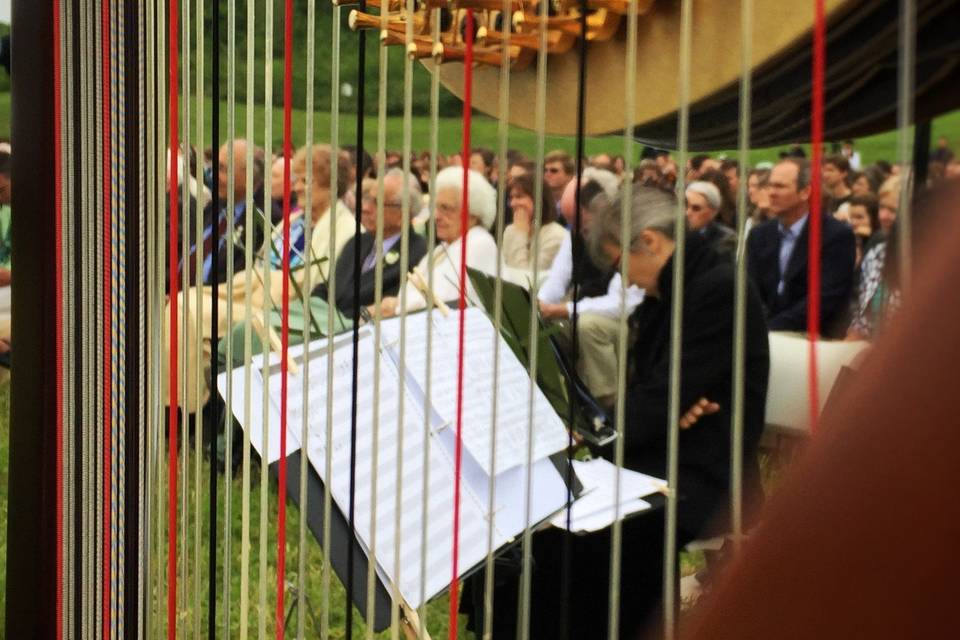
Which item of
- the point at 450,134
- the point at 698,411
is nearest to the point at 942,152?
the point at 698,411

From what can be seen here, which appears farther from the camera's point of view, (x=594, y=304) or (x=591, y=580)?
(x=594, y=304)

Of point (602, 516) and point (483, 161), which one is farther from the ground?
point (483, 161)

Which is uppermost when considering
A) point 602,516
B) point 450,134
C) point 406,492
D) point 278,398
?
point 450,134

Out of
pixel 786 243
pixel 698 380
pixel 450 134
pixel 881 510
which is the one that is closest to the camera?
pixel 881 510

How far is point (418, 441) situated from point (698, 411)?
0.65m

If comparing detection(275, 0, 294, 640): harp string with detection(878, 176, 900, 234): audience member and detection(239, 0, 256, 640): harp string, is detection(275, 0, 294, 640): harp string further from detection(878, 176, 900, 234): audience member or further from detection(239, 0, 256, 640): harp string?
detection(878, 176, 900, 234): audience member

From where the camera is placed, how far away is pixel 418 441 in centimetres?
114

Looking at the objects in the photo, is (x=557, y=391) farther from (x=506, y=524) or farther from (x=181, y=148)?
(x=181, y=148)

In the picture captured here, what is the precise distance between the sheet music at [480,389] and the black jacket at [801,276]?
0.28 meters

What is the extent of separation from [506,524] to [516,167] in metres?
1.64

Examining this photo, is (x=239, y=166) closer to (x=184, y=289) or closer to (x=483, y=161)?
(x=184, y=289)

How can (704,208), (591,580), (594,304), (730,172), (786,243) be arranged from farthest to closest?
(594,304)
(730,172)
(704,208)
(591,580)
(786,243)

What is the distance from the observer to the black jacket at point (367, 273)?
1.91 metres

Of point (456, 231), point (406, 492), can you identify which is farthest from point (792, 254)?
point (456, 231)
